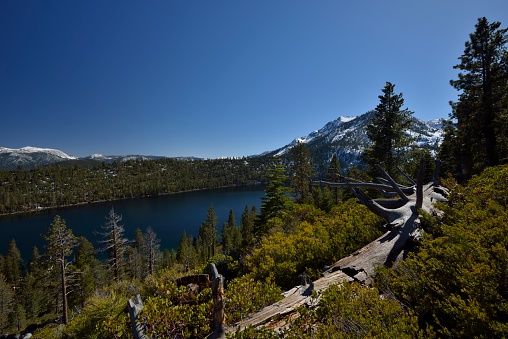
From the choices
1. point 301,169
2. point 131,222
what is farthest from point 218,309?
point 131,222

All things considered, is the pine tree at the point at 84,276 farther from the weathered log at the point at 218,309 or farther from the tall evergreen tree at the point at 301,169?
the weathered log at the point at 218,309

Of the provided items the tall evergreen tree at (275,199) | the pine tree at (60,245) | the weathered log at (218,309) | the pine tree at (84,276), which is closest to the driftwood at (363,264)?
the weathered log at (218,309)

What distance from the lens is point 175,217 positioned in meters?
119

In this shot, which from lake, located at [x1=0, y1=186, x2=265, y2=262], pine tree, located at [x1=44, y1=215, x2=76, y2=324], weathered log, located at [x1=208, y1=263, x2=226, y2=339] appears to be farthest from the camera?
lake, located at [x1=0, y1=186, x2=265, y2=262]

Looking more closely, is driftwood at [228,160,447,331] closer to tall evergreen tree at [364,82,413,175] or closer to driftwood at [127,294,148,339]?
driftwood at [127,294,148,339]

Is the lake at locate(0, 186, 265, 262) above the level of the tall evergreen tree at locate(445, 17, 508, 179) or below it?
below

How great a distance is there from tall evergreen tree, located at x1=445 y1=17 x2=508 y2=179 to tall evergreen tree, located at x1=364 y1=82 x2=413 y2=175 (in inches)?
156

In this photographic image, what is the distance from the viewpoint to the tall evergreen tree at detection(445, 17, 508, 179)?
16.0m

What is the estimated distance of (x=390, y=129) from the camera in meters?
19.9

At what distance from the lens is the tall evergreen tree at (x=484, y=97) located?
52.5ft

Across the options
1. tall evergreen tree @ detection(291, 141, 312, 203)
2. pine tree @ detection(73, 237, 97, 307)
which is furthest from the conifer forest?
pine tree @ detection(73, 237, 97, 307)

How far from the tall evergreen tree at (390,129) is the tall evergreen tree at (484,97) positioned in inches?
156

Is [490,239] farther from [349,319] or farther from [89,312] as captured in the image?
[89,312]

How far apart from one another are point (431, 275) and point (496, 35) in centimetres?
2214
